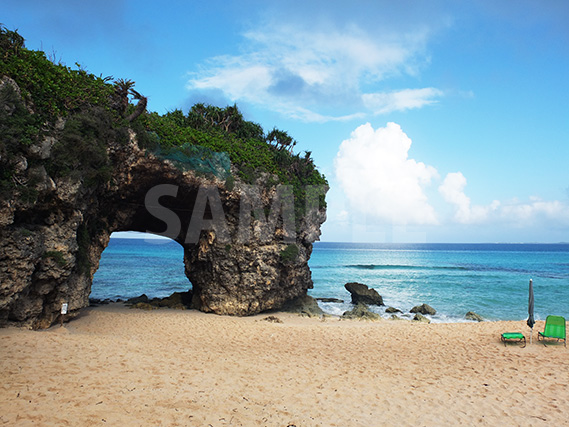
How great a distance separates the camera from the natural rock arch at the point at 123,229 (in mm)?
10945

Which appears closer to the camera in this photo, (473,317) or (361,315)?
(361,315)

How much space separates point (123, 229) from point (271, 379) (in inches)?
588

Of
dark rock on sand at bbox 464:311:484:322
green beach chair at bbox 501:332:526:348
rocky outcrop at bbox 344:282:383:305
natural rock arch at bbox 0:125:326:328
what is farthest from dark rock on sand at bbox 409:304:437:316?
green beach chair at bbox 501:332:526:348

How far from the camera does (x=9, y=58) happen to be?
11102 mm

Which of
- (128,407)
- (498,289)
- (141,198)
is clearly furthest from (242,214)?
(498,289)

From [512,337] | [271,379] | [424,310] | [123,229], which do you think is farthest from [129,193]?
[424,310]

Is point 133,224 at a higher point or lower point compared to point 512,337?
higher

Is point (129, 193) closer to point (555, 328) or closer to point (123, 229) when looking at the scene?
point (123, 229)

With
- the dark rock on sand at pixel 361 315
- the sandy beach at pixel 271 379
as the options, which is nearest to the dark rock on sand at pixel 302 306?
the dark rock on sand at pixel 361 315

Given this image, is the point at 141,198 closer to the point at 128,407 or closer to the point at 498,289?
the point at 128,407

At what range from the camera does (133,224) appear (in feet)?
Result: 71.3

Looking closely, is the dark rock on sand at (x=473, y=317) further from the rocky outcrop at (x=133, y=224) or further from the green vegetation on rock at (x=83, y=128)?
the green vegetation on rock at (x=83, y=128)

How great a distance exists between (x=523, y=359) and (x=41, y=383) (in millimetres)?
13749

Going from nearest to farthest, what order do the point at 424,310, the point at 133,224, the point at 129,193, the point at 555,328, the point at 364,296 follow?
the point at 555,328 < the point at 129,193 < the point at 133,224 < the point at 424,310 < the point at 364,296
